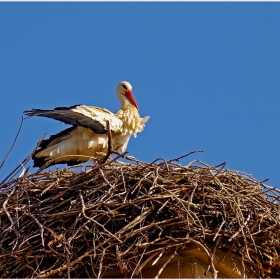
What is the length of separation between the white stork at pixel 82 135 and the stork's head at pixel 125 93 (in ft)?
2.24

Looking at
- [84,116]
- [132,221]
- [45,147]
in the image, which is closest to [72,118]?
[84,116]

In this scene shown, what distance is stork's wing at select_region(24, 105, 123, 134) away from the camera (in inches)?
268

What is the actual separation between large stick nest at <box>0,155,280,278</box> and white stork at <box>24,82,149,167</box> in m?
2.35

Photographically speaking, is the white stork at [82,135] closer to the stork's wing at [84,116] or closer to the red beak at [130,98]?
the stork's wing at [84,116]

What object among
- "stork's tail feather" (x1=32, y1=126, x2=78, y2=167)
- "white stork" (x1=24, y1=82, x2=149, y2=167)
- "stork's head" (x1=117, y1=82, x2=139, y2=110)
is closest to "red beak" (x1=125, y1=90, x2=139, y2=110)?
"stork's head" (x1=117, y1=82, x2=139, y2=110)

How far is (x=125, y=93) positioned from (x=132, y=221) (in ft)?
13.1

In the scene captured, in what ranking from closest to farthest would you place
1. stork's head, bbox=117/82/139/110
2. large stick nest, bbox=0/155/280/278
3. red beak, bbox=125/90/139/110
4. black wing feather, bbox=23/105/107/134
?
large stick nest, bbox=0/155/280/278 → black wing feather, bbox=23/105/107/134 → red beak, bbox=125/90/139/110 → stork's head, bbox=117/82/139/110

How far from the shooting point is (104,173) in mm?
4414

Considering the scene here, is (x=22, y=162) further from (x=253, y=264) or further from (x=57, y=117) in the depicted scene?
(x=57, y=117)

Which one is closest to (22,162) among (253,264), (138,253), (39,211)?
(39,211)

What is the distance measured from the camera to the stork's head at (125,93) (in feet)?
25.5

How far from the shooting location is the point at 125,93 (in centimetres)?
790

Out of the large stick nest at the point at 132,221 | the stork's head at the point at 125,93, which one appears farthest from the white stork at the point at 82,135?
the large stick nest at the point at 132,221

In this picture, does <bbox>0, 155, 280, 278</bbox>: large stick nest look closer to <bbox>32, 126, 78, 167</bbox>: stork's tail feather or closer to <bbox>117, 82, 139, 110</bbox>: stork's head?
<bbox>32, 126, 78, 167</bbox>: stork's tail feather
